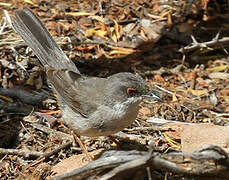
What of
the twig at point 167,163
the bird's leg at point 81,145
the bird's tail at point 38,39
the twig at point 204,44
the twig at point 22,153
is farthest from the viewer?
the twig at point 204,44

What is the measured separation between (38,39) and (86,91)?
A: 1243mm

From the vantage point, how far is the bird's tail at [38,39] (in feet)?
20.1

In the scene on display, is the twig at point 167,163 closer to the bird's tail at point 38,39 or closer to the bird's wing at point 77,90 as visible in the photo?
the bird's wing at point 77,90

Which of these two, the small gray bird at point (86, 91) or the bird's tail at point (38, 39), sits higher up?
the bird's tail at point (38, 39)

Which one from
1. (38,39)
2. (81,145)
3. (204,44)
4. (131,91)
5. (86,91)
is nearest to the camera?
(131,91)

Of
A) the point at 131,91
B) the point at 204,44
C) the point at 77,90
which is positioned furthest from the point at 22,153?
the point at 204,44

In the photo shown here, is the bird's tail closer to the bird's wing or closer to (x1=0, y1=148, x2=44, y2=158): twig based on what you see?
the bird's wing

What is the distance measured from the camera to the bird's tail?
6121 millimetres

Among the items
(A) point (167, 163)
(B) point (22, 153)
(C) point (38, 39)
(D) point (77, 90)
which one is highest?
(C) point (38, 39)

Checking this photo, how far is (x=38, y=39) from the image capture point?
241 inches

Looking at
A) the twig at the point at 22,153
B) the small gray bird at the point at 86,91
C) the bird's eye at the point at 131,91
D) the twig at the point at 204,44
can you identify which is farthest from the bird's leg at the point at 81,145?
the twig at the point at 204,44

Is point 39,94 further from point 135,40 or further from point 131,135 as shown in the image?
point 135,40

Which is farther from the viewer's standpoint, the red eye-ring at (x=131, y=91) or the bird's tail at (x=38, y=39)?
the bird's tail at (x=38, y=39)

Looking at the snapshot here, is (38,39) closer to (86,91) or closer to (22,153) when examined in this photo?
(86,91)
